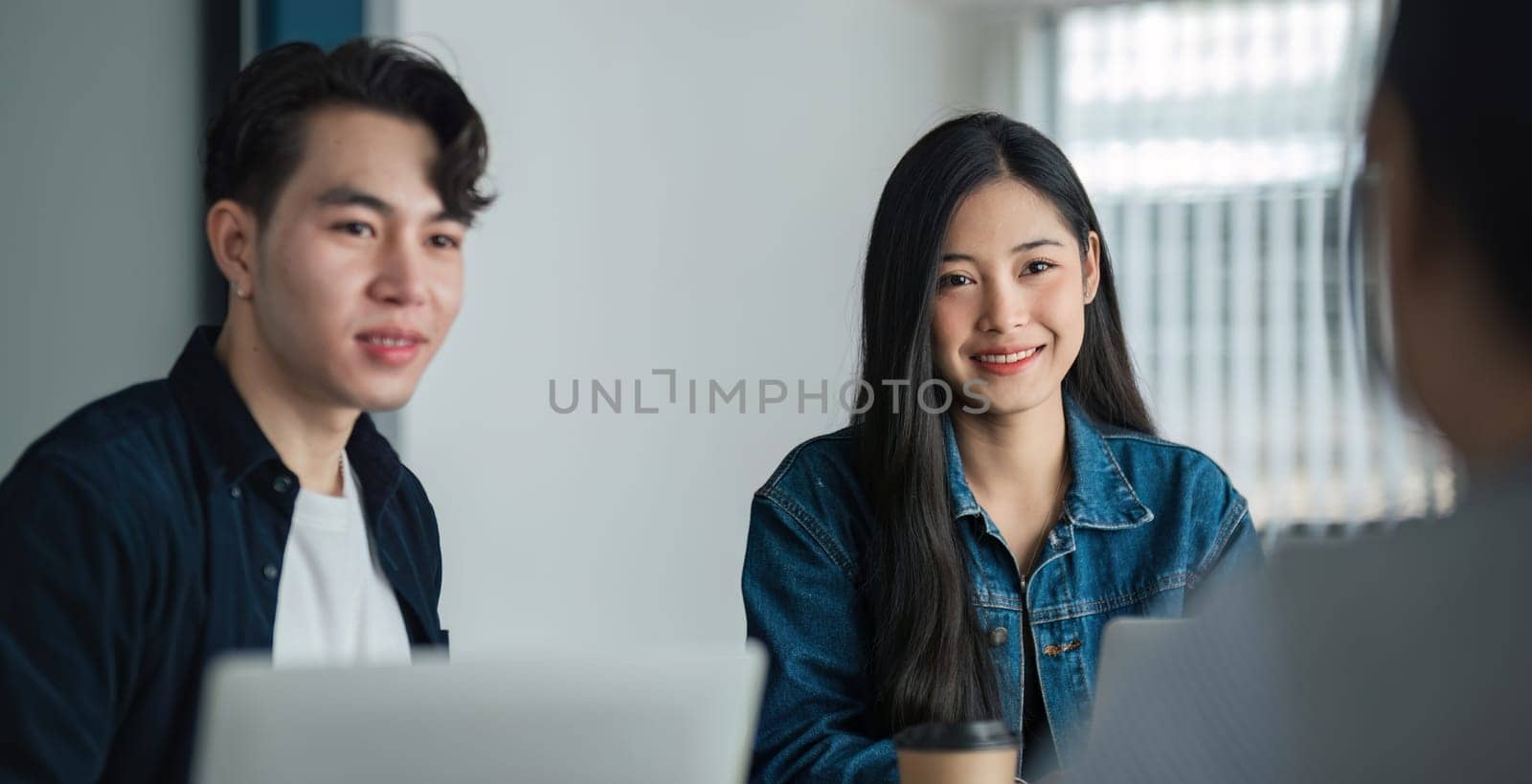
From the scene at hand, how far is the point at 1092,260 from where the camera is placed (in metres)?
2.17

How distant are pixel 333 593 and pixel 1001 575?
856 millimetres

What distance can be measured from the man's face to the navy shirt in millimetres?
92

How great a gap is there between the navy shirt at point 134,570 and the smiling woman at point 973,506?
684mm

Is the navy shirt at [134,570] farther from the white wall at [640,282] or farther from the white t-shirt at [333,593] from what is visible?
the white wall at [640,282]

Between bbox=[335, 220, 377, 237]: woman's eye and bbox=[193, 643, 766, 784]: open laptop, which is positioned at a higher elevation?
bbox=[335, 220, 377, 237]: woman's eye

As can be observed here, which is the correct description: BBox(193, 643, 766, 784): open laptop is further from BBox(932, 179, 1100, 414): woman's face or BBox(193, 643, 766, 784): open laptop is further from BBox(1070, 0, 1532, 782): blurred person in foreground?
BBox(932, 179, 1100, 414): woman's face

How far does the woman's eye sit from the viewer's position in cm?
167

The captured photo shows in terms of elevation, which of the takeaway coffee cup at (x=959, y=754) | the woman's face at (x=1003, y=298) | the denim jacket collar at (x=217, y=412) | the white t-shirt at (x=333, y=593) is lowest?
the takeaway coffee cup at (x=959, y=754)

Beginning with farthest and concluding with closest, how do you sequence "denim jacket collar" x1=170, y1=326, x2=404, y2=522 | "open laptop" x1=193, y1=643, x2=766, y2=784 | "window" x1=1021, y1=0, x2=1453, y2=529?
1. "window" x1=1021, y1=0, x2=1453, y2=529
2. "denim jacket collar" x1=170, y1=326, x2=404, y2=522
3. "open laptop" x1=193, y1=643, x2=766, y2=784

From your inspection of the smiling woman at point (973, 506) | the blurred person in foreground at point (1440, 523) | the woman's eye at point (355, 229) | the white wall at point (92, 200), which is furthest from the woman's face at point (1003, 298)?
the blurred person in foreground at point (1440, 523)

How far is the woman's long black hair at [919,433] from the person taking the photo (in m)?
1.89

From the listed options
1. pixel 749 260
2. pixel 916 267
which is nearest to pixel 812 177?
pixel 749 260

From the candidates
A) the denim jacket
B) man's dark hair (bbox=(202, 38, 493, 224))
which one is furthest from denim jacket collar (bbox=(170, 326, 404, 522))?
the denim jacket

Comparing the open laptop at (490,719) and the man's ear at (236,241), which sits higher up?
the man's ear at (236,241)
